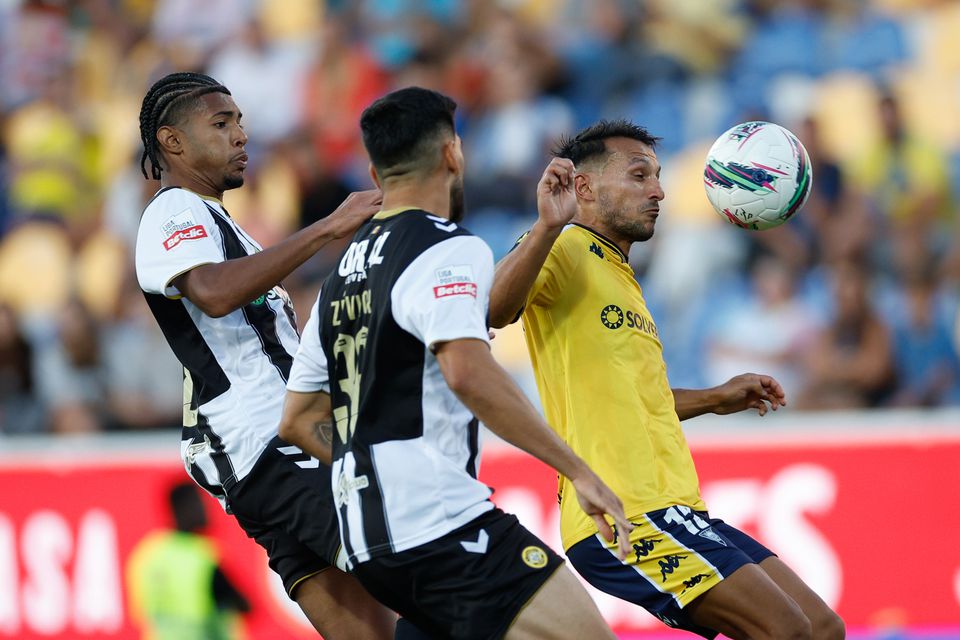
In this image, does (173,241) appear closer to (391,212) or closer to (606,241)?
(391,212)

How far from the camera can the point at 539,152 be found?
1241 centimetres

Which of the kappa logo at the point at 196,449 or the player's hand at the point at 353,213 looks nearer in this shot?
the player's hand at the point at 353,213

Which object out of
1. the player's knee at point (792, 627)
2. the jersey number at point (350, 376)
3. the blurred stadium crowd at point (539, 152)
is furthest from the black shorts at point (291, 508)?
the blurred stadium crowd at point (539, 152)

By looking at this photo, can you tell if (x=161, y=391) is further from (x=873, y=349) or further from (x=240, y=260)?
(x=240, y=260)

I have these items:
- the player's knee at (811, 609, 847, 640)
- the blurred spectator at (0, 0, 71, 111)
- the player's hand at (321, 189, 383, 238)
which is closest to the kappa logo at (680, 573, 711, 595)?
the player's knee at (811, 609, 847, 640)

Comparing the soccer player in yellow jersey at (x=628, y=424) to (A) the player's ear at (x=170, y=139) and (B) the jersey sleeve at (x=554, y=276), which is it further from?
(A) the player's ear at (x=170, y=139)

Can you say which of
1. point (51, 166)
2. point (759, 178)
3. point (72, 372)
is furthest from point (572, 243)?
point (51, 166)

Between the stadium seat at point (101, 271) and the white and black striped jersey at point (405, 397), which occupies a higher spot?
the white and black striped jersey at point (405, 397)

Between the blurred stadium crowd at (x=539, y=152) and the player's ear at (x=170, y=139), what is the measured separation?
20.2 feet

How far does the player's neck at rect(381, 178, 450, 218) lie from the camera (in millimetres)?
4535

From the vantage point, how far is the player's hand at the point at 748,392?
611 centimetres

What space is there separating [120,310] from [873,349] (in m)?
6.76

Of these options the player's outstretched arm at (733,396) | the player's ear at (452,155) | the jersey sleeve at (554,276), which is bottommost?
the player's outstretched arm at (733,396)

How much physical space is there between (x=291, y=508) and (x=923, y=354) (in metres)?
6.78
